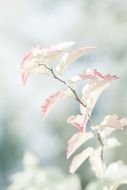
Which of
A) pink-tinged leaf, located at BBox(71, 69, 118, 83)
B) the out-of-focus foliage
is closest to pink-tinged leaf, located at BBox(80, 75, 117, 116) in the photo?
pink-tinged leaf, located at BBox(71, 69, 118, 83)

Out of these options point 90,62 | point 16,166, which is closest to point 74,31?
point 90,62

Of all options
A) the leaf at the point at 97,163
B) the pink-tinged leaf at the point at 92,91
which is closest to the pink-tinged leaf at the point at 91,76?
the pink-tinged leaf at the point at 92,91

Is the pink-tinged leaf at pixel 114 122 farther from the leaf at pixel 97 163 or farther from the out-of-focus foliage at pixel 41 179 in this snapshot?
the out-of-focus foliage at pixel 41 179

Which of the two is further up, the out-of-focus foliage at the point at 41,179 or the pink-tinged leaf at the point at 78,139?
the out-of-focus foliage at the point at 41,179

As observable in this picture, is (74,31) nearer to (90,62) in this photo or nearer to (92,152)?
(90,62)

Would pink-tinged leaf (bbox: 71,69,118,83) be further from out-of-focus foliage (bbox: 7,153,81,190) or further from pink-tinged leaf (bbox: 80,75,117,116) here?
out-of-focus foliage (bbox: 7,153,81,190)

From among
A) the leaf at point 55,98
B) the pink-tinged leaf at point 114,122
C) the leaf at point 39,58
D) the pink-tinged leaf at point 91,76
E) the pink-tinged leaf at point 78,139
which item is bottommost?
the pink-tinged leaf at point 78,139
